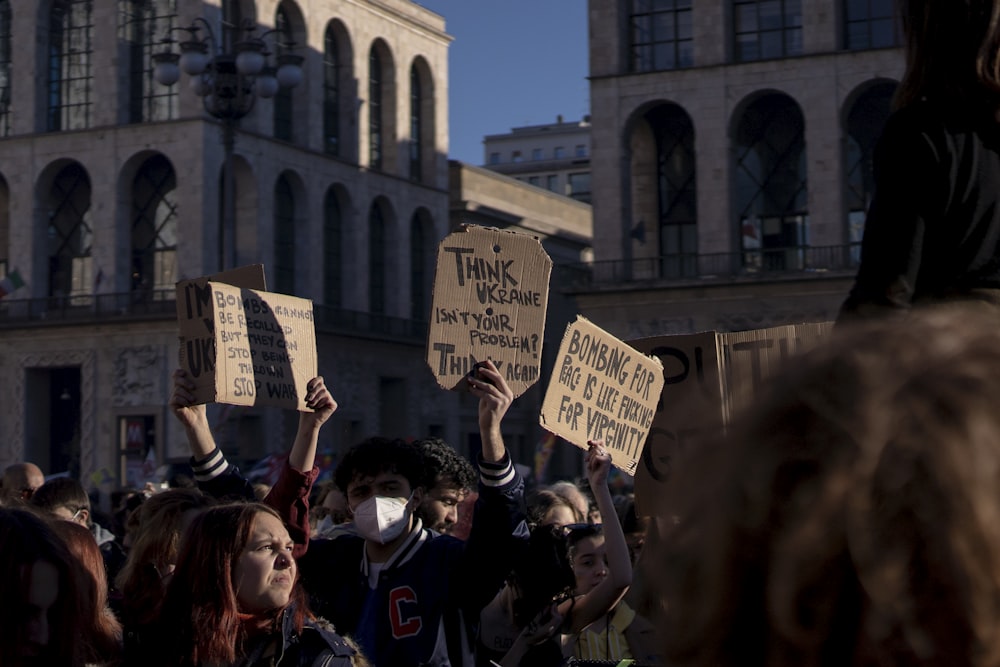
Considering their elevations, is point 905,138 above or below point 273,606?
above

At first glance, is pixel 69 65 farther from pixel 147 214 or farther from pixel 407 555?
pixel 407 555

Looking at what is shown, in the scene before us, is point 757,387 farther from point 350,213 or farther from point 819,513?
point 350,213

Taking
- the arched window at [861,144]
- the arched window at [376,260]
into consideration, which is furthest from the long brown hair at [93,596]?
the arched window at [376,260]

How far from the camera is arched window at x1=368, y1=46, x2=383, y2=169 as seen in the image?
49562 mm

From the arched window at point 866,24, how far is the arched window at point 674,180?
414cm

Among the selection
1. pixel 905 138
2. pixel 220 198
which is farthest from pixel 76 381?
pixel 905 138

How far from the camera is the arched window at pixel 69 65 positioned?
4356 cm

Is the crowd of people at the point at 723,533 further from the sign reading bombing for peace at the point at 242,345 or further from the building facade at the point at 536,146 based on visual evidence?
the building facade at the point at 536,146

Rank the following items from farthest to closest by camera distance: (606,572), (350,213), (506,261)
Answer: (350,213) < (606,572) < (506,261)

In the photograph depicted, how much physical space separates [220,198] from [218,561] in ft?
131

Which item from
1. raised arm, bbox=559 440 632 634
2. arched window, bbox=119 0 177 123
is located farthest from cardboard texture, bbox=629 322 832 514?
arched window, bbox=119 0 177 123

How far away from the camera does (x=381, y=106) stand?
164ft

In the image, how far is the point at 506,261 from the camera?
187 inches

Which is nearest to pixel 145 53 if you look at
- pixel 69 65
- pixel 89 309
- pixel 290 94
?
pixel 69 65
